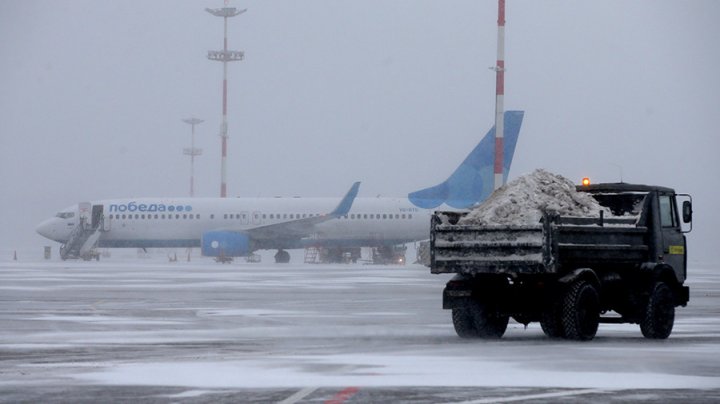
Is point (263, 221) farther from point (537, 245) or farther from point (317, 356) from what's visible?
point (317, 356)

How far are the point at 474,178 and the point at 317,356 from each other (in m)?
57.0

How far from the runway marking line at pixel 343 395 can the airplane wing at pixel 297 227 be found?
6014cm

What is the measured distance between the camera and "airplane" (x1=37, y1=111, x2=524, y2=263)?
245 ft

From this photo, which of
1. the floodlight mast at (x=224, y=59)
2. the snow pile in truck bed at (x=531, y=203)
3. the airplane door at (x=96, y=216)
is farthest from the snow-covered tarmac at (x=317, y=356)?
the floodlight mast at (x=224, y=59)

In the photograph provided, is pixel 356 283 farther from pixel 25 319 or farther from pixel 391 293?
pixel 25 319

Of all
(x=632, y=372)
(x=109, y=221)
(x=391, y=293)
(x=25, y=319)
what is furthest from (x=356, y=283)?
(x=109, y=221)

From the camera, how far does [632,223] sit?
21.8 meters

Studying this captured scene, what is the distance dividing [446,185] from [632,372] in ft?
196

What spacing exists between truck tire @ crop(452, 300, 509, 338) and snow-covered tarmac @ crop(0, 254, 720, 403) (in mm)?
385

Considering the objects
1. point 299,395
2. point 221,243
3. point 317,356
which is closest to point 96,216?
point 221,243

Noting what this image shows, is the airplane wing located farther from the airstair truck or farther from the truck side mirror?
the airstair truck

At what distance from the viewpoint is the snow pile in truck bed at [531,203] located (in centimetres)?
2144

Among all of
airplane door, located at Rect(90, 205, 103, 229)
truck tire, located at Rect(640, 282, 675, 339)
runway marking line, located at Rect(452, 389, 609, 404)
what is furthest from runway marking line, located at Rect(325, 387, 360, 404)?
airplane door, located at Rect(90, 205, 103, 229)

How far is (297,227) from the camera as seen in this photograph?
7600 cm
